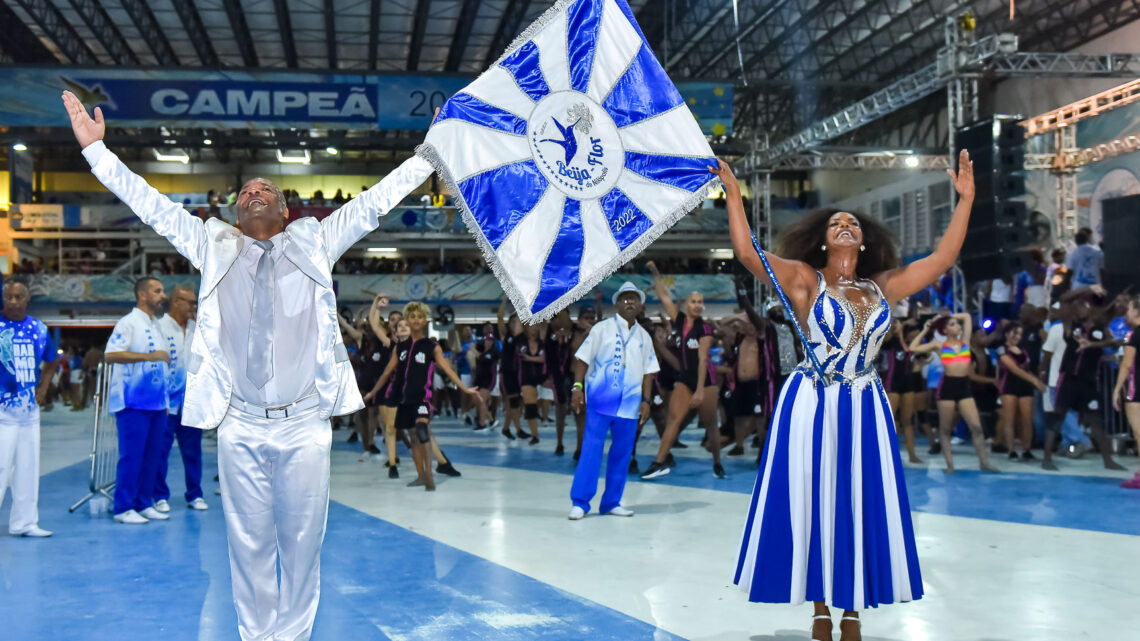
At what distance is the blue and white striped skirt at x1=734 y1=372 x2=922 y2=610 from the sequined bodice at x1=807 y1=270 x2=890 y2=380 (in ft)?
0.27

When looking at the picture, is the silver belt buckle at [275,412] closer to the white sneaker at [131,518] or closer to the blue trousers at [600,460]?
the blue trousers at [600,460]

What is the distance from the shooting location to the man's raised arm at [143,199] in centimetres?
372

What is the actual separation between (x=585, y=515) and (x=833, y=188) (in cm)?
2931

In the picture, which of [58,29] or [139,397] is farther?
[58,29]

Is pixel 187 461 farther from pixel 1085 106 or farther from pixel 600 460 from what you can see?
pixel 1085 106

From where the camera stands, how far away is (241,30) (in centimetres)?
2620

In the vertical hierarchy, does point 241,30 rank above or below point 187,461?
above

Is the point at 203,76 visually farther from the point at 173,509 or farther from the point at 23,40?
the point at 173,509

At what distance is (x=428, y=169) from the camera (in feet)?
13.6

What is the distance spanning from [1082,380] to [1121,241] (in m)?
6.57

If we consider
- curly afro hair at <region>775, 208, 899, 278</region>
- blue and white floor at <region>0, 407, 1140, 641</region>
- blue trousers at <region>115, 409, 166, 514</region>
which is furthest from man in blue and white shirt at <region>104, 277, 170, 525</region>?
curly afro hair at <region>775, 208, 899, 278</region>

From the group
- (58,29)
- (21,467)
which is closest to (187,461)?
(21,467)

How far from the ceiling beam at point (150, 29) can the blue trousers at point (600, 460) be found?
→ 19.9 m

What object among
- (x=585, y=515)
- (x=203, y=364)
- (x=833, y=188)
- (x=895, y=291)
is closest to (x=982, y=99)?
(x=833, y=188)
